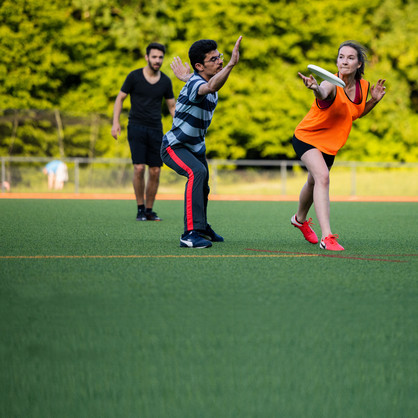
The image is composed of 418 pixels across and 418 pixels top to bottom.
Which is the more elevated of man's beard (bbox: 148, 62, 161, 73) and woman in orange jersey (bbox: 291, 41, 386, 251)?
man's beard (bbox: 148, 62, 161, 73)

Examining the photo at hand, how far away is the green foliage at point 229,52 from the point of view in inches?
1170

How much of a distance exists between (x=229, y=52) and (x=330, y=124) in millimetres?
25084

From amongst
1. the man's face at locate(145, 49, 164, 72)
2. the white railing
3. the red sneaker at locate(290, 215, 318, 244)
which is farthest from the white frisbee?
the white railing

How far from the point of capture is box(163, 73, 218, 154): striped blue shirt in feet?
21.0

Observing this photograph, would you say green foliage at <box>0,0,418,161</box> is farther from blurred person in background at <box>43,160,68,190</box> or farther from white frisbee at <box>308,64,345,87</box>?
white frisbee at <box>308,64,345,87</box>

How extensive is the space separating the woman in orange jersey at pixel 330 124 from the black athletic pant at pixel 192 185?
0.89 meters

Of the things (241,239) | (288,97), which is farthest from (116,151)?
(241,239)

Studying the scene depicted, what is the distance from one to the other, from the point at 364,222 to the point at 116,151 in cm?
1784

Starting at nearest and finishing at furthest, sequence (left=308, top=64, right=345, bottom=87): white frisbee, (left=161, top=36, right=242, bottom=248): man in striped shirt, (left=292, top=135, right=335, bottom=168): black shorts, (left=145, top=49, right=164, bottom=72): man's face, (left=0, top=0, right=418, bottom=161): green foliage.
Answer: (left=308, top=64, right=345, bottom=87): white frisbee < (left=161, top=36, right=242, bottom=248): man in striped shirt < (left=292, top=135, right=335, bottom=168): black shorts < (left=145, top=49, right=164, bottom=72): man's face < (left=0, top=0, right=418, bottom=161): green foliage

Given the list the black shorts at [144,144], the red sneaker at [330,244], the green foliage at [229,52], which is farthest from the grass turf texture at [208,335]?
the green foliage at [229,52]

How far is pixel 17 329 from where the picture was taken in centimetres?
313

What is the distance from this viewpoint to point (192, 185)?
6461 millimetres

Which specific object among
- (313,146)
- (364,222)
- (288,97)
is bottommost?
(364,222)

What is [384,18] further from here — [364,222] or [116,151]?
[364,222]
